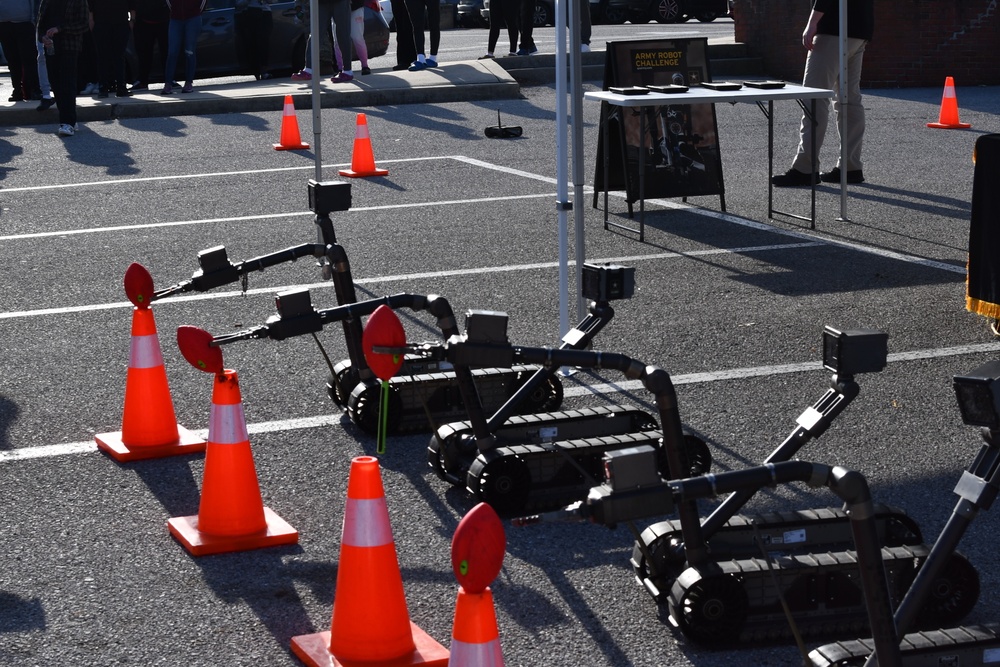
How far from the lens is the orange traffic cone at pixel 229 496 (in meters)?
4.87

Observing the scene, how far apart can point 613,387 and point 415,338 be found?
1.36 metres

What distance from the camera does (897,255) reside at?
31.4ft

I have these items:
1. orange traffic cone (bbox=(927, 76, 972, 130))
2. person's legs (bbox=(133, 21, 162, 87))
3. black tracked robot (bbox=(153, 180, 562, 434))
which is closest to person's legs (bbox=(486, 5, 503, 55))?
person's legs (bbox=(133, 21, 162, 87))

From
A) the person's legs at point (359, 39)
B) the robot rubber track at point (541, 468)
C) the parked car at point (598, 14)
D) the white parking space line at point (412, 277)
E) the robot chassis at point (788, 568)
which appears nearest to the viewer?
the robot chassis at point (788, 568)

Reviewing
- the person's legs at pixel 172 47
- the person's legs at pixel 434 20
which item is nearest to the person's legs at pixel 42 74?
the person's legs at pixel 172 47

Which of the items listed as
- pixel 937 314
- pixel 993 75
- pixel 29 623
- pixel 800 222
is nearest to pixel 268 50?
pixel 993 75

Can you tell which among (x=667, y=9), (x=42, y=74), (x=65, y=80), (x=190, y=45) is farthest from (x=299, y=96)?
(x=667, y=9)

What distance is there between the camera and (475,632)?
122 inches

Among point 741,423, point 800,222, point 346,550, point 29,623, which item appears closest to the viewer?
point 346,550

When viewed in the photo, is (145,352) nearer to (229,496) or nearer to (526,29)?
(229,496)

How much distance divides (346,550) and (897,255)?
6.55 m

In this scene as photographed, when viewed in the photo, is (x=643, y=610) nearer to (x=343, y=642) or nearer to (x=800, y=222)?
(x=343, y=642)

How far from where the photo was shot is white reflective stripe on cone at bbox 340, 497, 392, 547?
393 cm

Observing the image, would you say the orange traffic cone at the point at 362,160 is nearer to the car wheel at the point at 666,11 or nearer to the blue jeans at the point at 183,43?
the blue jeans at the point at 183,43
